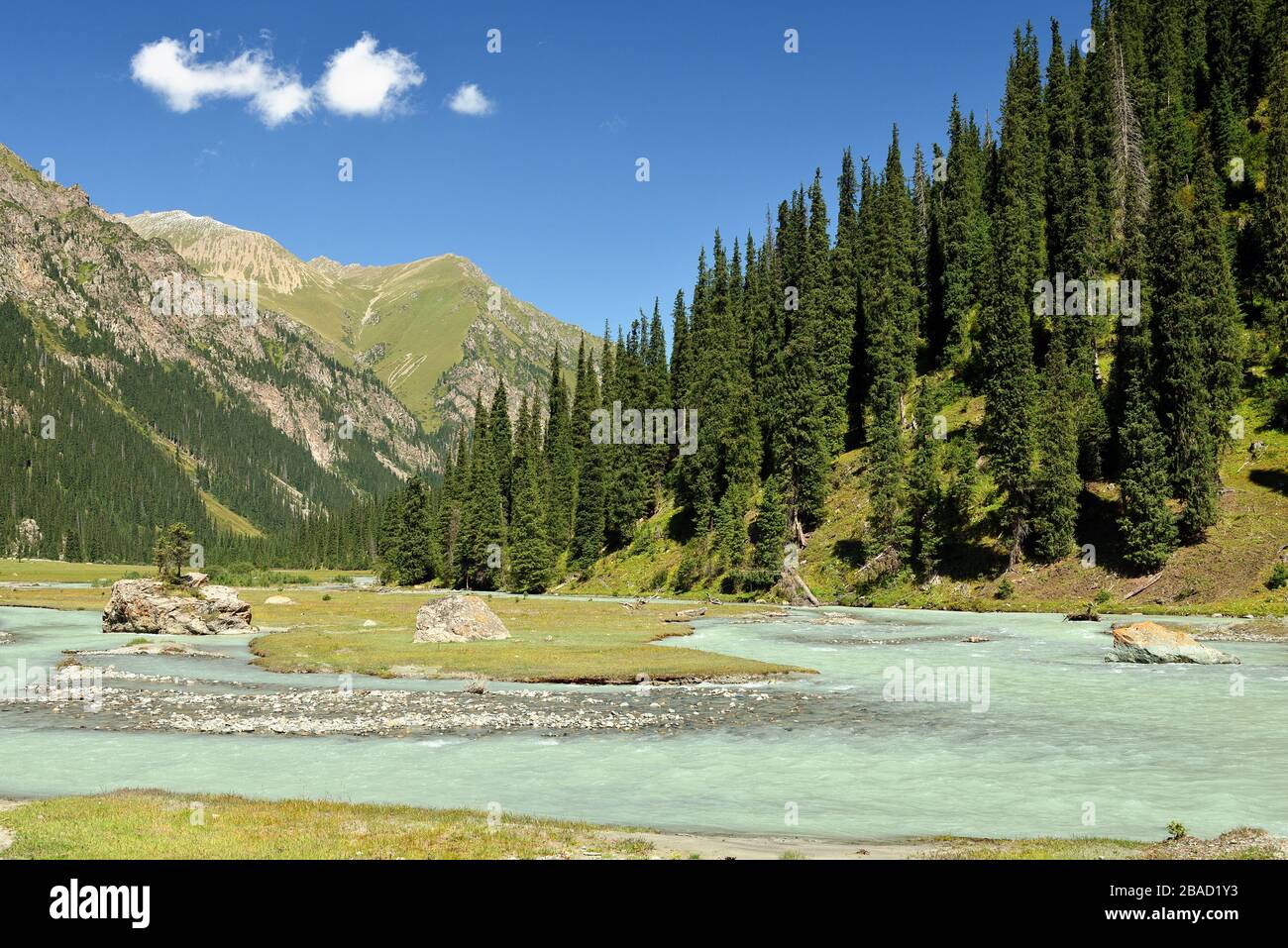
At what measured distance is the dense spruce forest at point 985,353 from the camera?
6950cm

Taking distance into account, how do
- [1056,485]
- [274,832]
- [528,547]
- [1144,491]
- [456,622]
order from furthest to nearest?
[528,547] < [1056,485] < [1144,491] < [456,622] < [274,832]

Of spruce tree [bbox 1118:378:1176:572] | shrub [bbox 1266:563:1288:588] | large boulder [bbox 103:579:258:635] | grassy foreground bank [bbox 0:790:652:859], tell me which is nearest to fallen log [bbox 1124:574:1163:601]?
spruce tree [bbox 1118:378:1176:572]

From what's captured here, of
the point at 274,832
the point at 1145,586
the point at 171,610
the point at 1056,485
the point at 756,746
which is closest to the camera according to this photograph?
the point at 274,832

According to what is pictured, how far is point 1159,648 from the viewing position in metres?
40.9

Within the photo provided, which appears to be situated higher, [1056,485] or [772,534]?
[1056,485]

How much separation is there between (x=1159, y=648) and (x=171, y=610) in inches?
2621

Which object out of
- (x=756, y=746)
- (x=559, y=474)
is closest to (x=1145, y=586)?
(x=756, y=746)

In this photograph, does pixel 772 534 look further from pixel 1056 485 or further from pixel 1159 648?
pixel 1159 648

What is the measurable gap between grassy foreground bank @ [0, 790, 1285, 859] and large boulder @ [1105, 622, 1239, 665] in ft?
98.3

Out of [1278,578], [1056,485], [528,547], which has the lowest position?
[528,547]

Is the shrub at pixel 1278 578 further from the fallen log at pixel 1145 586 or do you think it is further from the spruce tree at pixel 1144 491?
the fallen log at pixel 1145 586

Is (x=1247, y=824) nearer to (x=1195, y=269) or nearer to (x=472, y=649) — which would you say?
(x=472, y=649)

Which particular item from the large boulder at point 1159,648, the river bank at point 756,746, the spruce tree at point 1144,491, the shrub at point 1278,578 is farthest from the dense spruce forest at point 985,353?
the river bank at point 756,746
